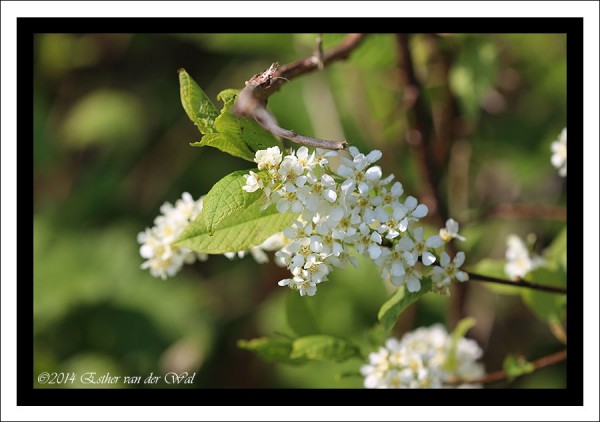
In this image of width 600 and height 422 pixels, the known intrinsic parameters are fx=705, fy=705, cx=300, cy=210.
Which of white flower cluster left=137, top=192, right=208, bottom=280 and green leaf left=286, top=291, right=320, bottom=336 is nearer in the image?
white flower cluster left=137, top=192, right=208, bottom=280

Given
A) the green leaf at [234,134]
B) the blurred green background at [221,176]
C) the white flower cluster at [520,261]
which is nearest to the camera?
the green leaf at [234,134]

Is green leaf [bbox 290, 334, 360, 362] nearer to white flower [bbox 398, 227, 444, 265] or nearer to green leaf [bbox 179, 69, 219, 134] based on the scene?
white flower [bbox 398, 227, 444, 265]

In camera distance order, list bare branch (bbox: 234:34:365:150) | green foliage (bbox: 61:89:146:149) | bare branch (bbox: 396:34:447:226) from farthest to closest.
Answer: green foliage (bbox: 61:89:146:149), bare branch (bbox: 396:34:447:226), bare branch (bbox: 234:34:365:150)

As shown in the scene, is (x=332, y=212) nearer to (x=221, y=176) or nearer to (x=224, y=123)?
(x=224, y=123)

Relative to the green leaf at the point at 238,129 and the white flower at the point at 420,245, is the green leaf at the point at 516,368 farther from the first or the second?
the green leaf at the point at 238,129

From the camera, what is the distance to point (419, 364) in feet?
5.22

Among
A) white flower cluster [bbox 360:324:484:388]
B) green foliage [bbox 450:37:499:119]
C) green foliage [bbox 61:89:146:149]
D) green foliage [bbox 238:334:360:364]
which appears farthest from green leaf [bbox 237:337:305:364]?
green foliage [bbox 61:89:146:149]

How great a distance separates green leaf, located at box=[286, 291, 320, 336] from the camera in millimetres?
1593

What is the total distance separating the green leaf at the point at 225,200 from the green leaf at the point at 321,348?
0.47 meters

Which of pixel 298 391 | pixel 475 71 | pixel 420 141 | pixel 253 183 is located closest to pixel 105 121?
pixel 420 141

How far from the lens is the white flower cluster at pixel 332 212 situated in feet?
3.71

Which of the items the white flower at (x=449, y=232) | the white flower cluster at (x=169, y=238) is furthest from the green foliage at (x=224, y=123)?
the white flower at (x=449, y=232)

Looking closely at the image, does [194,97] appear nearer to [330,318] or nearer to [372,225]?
[372,225]

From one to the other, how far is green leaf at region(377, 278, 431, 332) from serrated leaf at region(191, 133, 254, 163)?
0.36m
